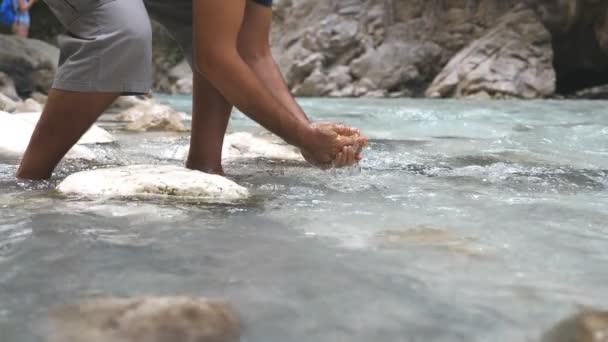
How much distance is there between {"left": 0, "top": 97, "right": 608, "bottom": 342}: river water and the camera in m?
0.89

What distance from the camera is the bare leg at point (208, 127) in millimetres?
2299

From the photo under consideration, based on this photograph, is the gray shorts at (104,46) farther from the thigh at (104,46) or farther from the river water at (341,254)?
the river water at (341,254)

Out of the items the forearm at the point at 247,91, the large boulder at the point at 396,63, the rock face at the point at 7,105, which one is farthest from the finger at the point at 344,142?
the large boulder at the point at 396,63

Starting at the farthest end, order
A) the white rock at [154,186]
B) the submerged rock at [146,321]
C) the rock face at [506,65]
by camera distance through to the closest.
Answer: the rock face at [506,65]
the white rock at [154,186]
the submerged rock at [146,321]

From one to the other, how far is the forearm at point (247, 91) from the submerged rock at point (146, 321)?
1.00 m

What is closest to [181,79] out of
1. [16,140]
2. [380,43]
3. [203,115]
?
[380,43]

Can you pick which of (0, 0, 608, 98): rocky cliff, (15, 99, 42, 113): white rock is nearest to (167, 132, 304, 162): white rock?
(15, 99, 42, 113): white rock

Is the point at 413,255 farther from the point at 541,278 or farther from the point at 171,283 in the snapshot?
the point at 171,283

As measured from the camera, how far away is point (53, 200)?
5.52 ft

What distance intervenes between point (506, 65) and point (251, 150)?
10.3 metres

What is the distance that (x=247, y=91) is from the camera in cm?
184

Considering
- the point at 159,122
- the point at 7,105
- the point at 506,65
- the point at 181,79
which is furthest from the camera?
the point at 181,79

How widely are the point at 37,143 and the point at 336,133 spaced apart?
0.92m

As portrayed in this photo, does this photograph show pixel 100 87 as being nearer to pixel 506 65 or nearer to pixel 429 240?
pixel 429 240
